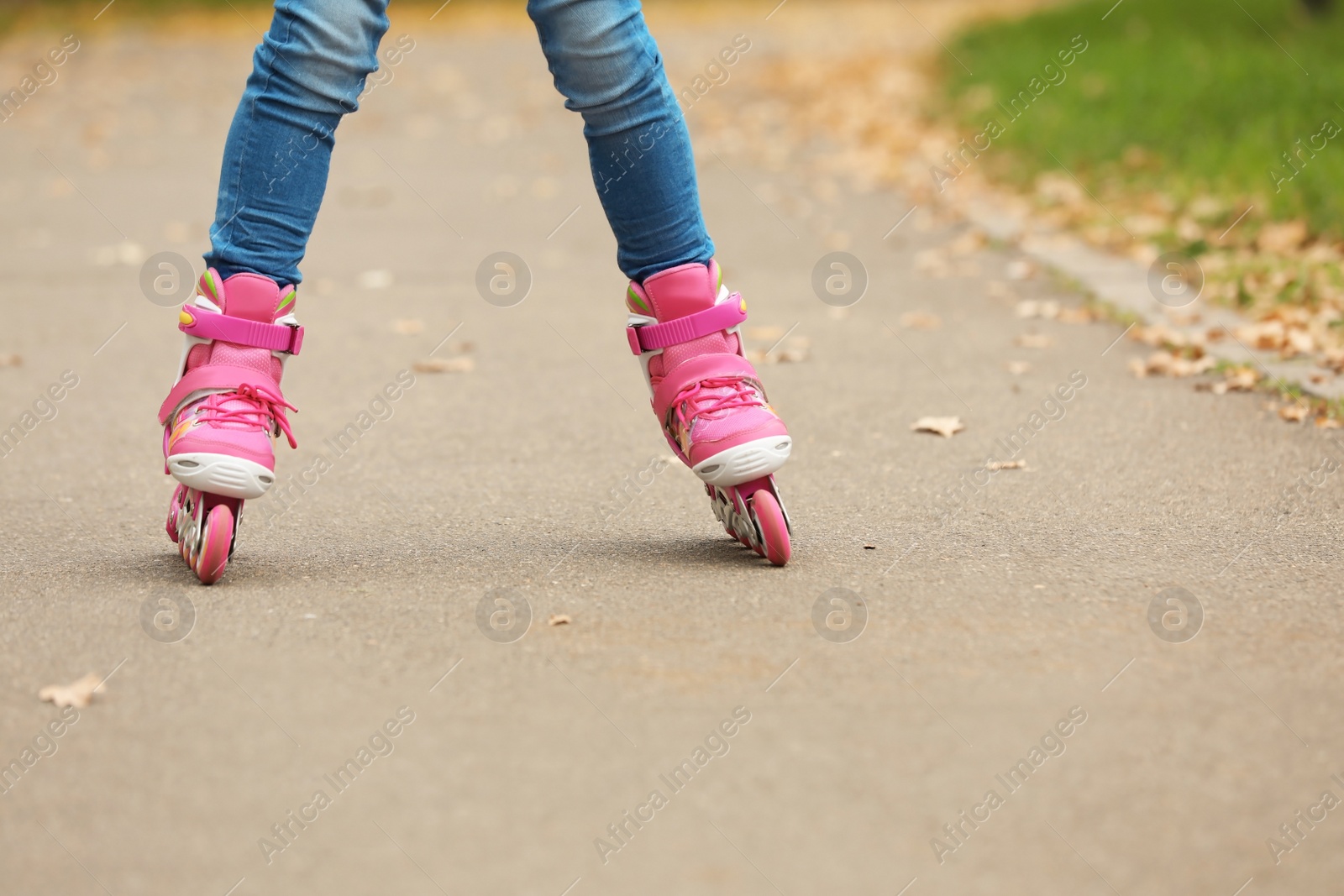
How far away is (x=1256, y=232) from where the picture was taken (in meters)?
6.35

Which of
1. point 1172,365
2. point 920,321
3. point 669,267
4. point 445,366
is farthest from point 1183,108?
point 669,267

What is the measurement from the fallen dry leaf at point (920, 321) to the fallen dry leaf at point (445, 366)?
Result: 61.6 inches

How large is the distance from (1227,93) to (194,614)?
7933 millimetres

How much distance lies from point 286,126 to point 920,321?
3.24 meters

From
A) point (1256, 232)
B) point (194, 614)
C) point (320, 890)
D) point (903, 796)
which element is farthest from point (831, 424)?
point (1256, 232)

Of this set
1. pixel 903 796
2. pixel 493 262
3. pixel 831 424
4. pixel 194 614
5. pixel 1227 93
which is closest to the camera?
pixel 903 796

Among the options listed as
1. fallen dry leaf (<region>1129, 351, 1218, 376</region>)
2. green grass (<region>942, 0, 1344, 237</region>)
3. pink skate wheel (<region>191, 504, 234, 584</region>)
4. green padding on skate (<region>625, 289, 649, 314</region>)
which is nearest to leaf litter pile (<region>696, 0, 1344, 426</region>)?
fallen dry leaf (<region>1129, 351, 1218, 376</region>)

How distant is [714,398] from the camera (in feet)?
9.28

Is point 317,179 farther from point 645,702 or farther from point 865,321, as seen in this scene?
point 865,321

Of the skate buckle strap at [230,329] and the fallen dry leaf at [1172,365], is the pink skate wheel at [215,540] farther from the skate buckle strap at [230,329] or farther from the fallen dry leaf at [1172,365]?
the fallen dry leaf at [1172,365]

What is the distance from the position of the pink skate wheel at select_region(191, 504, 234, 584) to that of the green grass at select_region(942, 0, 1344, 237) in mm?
4829

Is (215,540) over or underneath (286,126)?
underneath

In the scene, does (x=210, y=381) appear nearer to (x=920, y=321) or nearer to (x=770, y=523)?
(x=770, y=523)

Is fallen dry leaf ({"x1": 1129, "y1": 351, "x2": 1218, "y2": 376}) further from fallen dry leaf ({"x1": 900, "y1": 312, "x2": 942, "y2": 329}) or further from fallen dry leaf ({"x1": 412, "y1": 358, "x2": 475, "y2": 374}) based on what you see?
fallen dry leaf ({"x1": 412, "y1": 358, "x2": 475, "y2": 374})
